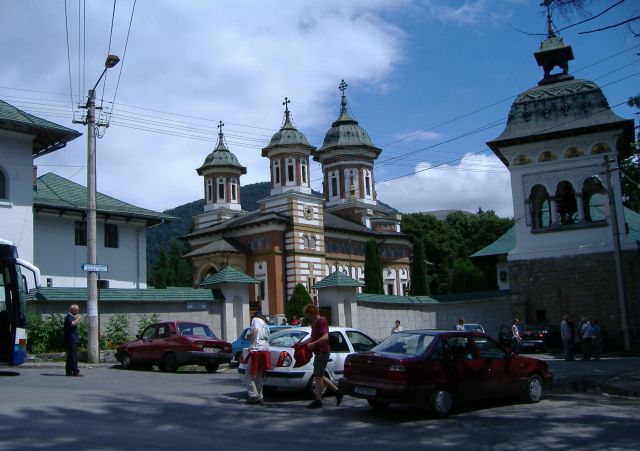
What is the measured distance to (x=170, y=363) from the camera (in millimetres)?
18094

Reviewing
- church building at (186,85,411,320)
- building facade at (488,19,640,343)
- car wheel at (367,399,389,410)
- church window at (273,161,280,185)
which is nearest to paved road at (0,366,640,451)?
car wheel at (367,399,389,410)

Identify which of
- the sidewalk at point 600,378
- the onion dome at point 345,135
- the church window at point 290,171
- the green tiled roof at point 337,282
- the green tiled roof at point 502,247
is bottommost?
the sidewalk at point 600,378

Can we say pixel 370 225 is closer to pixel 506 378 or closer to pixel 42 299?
pixel 42 299

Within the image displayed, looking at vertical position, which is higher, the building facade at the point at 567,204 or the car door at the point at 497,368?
the building facade at the point at 567,204

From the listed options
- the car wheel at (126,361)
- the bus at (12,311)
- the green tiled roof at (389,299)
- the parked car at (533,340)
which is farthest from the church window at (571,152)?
the bus at (12,311)

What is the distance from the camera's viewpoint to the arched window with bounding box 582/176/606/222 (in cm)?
3062

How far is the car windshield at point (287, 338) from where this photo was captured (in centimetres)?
1324

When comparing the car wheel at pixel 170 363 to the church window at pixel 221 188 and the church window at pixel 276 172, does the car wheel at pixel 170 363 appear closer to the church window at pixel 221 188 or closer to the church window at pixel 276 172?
the church window at pixel 276 172

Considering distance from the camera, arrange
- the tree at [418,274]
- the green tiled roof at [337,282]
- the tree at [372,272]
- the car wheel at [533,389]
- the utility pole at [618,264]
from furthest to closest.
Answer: the tree at [418,274] → the tree at [372,272] → the green tiled roof at [337,282] → the utility pole at [618,264] → the car wheel at [533,389]

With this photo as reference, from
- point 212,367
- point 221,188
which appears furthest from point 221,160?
point 212,367

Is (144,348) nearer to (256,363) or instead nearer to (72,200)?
(256,363)

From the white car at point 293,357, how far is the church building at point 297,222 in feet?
110

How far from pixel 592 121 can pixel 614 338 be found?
32.0 ft

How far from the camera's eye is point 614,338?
2867 cm
